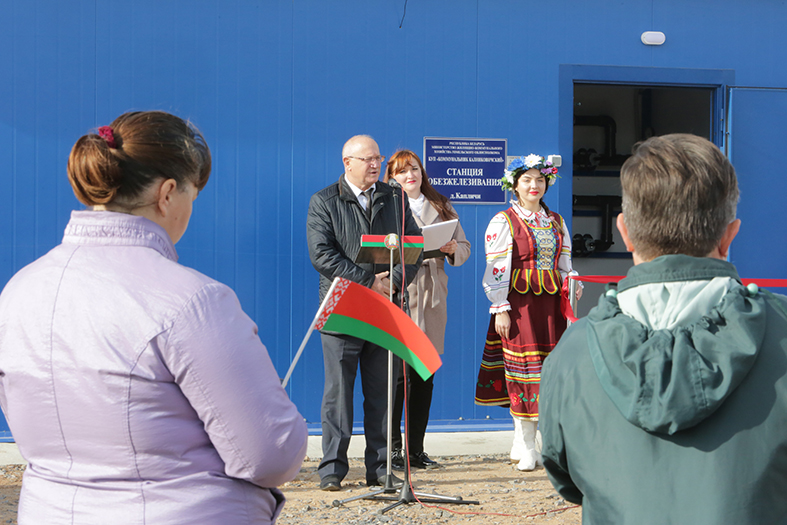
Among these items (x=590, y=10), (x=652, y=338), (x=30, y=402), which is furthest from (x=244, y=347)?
(x=590, y=10)

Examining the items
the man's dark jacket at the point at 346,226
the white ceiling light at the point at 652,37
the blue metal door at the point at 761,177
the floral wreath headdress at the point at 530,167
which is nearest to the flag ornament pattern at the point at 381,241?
the man's dark jacket at the point at 346,226

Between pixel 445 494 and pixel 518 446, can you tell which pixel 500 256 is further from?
pixel 445 494

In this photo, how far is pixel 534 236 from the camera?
433 cm

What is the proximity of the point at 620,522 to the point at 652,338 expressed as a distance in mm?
290

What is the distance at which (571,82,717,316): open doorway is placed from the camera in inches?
348

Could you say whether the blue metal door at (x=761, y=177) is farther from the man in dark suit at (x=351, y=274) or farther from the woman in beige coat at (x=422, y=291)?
the man in dark suit at (x=351, y=274)

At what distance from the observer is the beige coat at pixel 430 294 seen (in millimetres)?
4508

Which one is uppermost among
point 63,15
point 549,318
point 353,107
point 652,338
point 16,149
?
point 63,15

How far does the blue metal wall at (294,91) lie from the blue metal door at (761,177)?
0.12 meters

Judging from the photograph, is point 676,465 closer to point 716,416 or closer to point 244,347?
point 716,416

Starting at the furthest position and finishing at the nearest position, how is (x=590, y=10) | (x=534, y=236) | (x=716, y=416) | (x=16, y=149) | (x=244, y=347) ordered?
(x=590, y=10), (x=16, y=149), (x=534, y=236), (x=244, y=347), (x=716, y=416)

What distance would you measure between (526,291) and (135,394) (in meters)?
3.36

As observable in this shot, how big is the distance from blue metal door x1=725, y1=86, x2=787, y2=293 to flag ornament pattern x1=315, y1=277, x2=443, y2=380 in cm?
312

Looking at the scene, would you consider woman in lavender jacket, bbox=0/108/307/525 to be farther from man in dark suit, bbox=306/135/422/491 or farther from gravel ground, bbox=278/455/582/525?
man in dark suit, bbox=306/135/422/491
